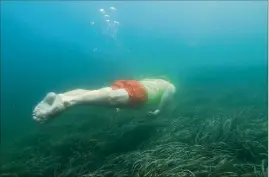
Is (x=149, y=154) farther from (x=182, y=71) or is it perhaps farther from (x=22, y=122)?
(x=22, y=122)

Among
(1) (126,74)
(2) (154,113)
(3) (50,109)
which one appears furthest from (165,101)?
(3) (50,109)

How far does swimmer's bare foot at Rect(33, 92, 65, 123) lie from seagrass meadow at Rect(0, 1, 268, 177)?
3.01 feet

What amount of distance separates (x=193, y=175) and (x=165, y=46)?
176 cm

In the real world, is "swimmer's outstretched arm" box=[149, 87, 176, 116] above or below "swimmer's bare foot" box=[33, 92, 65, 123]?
above

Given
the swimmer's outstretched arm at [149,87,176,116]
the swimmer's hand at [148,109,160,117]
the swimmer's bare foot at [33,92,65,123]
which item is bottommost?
the swimmer's bare foot at [33,92,65,123]

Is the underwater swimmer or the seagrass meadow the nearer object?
the underwater swimmer

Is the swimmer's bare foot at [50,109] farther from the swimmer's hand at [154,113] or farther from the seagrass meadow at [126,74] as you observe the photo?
the swimmer's hand at [154,113]

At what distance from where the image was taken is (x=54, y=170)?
404cm

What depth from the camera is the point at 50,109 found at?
334 cm

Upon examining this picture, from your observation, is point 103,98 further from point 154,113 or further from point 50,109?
point 154,113

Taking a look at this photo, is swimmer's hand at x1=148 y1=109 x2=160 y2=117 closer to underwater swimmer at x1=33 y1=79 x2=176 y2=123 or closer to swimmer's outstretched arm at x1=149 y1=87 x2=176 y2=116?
swimmer's outstretched arm at x1=149 y1=87 x2=176 y2=116

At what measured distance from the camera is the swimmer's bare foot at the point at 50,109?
11.0 feet

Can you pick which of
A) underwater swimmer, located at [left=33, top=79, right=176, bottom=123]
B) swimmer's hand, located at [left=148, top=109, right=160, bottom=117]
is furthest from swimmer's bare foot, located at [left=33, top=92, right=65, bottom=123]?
swimmer's hand, located at [left=148, top=109, right=160, bottom=117]

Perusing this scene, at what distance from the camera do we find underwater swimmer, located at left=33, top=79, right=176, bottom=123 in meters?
3.38
